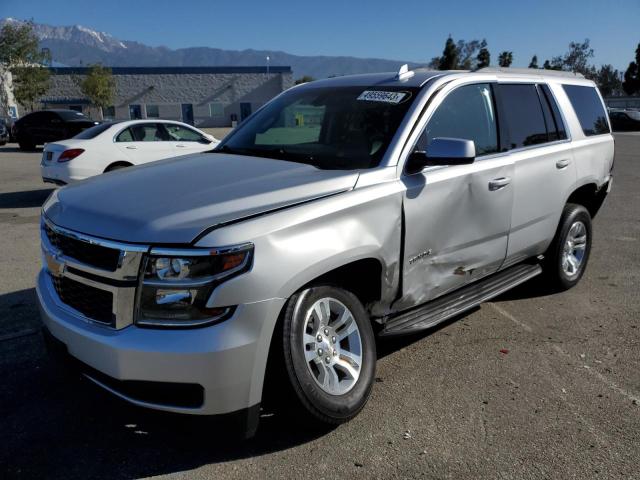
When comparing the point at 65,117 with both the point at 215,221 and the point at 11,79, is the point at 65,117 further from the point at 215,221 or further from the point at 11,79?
the point at 11,79

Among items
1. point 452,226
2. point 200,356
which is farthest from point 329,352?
point 452,226

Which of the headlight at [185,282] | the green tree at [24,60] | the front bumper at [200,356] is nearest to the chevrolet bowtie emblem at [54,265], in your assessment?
the front bumper at [200,356]

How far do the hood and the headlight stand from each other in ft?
0.30

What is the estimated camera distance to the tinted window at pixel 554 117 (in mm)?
4816

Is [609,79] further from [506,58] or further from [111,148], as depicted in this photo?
[111,148]

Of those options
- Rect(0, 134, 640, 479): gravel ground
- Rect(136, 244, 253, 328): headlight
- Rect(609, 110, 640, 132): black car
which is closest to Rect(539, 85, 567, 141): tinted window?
Rect(0, 134, 640, 479): gravel ground

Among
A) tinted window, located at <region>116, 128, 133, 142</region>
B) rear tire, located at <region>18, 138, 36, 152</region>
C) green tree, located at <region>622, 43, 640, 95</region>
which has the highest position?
green tree, located at <region>622, 43, 640, 95</region>

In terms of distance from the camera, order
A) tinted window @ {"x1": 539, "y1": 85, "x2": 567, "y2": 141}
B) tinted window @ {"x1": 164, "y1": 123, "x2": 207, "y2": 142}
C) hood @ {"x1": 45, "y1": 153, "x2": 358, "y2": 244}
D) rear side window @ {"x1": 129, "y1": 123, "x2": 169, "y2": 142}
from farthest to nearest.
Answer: tinted window @ {"x1": 164, "y1": 123, "x2": 207, "y2": 142} → rear side window @ {"x1": 129, "y1": 123, "x2": 169, "y2": 142} → tinted window @ {"x1": 539, "y1": 85, "x2": 567, "y2": 141} → hood @ {"x1": 45, "y1": 153, "x2": 358, "y2": 244}

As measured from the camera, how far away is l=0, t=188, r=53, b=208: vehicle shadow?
33.5 ft

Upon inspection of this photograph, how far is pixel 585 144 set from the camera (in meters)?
5.14

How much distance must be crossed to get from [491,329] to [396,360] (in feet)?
3.29

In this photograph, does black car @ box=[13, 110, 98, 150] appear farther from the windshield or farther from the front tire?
the front tire

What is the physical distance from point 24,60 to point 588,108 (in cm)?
4885

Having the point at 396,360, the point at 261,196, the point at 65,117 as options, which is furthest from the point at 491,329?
the point at 65,117
